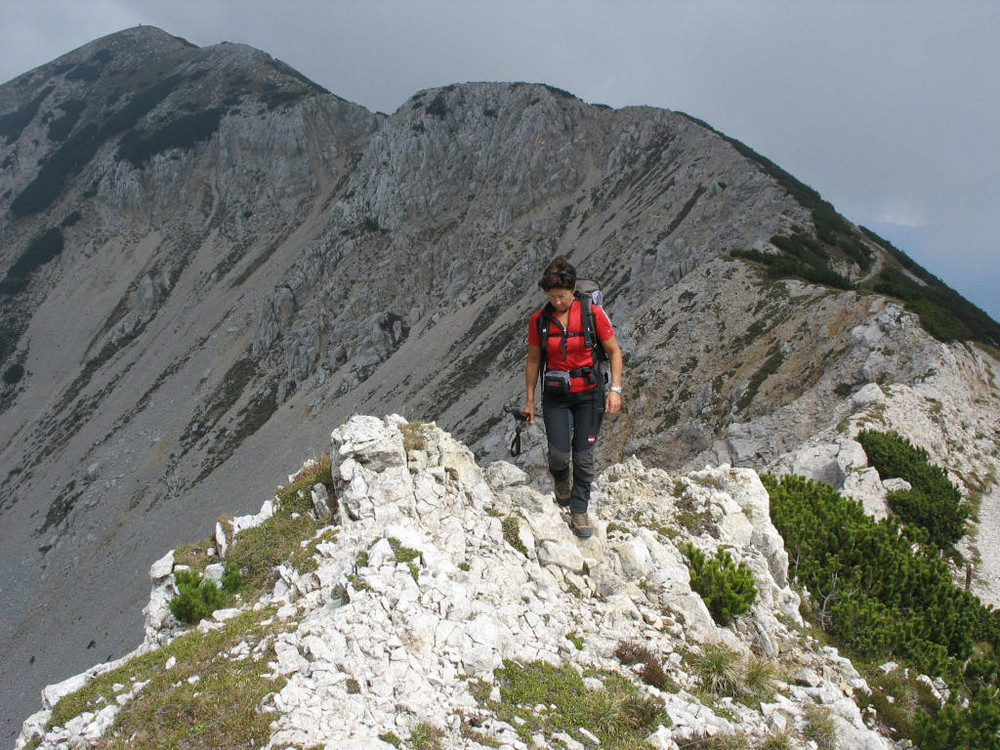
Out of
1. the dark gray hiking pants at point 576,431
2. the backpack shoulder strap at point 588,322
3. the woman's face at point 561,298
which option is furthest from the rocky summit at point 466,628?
the woman's face at point 561,298

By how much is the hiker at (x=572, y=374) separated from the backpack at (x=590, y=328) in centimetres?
1

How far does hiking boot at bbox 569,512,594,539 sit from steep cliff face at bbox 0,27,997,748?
15.2 metres

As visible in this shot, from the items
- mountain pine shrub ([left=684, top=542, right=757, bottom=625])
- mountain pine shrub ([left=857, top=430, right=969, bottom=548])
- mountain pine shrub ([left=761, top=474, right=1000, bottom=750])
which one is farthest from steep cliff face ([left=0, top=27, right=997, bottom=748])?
mountain pine shrub ([left=684, top=542, right=757, bottom=625])

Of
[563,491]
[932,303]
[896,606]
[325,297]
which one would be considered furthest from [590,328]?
[325,297]

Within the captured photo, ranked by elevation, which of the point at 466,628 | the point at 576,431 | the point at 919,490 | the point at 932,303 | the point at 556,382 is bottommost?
the point at 466,628

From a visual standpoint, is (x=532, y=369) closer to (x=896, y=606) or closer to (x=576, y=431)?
(x=576, y=431)

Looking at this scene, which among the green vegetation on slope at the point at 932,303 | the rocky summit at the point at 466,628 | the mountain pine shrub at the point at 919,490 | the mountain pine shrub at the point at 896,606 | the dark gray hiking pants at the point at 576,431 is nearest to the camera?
the rocky summit at the point at 466,628

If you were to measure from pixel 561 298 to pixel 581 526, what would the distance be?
3175 millimetres

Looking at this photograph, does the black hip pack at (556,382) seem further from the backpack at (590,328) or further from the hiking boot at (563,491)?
the hiking boot at (563,491)

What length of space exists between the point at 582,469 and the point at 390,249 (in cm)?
7875

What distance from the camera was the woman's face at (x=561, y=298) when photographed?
7.31m

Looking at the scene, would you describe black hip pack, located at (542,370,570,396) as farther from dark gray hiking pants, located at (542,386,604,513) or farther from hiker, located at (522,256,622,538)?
dark gray hiking pants, located at (542,386,604,513)

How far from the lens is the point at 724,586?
7102 mm

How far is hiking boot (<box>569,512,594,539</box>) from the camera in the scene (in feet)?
25.8
